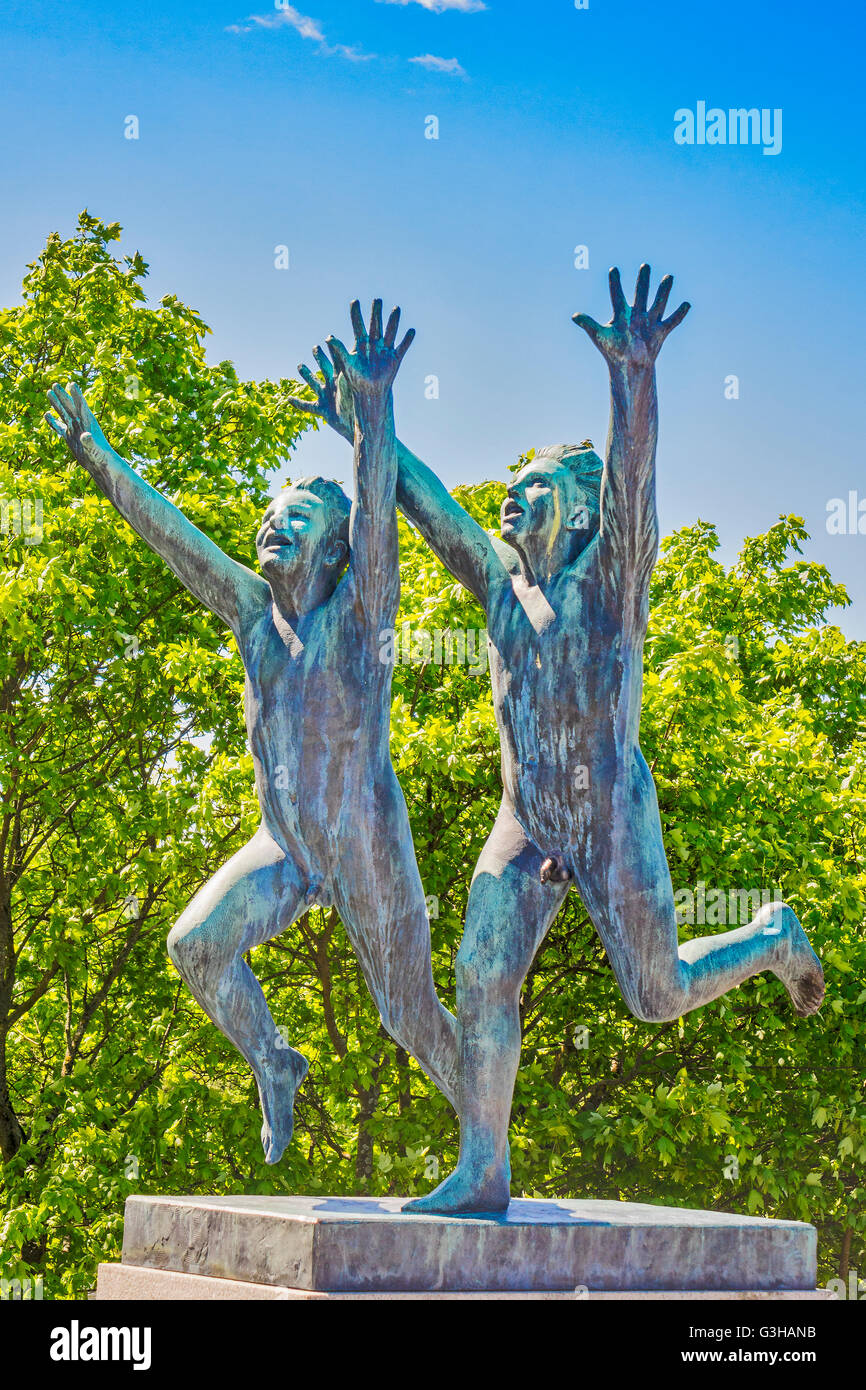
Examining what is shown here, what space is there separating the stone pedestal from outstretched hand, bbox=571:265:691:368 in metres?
2.97

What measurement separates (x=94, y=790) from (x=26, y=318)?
445 cm

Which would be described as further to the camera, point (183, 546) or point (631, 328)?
point (183, 546)

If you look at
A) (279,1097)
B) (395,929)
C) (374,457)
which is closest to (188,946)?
(279,1097)

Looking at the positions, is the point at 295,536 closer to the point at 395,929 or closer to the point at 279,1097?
the point at 395,929

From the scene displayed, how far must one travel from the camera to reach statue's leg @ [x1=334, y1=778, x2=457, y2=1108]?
5.91 metres

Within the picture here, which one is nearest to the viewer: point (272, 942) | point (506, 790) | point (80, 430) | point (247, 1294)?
point (247, 1294)

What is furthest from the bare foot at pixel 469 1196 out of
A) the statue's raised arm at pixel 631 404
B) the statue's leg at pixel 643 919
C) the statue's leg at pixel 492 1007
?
the statue's raised arm at pixel 631 404

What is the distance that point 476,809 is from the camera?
12.0m

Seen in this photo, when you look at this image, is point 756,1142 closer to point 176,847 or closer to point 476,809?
point 476,809

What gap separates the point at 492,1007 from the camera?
585cm

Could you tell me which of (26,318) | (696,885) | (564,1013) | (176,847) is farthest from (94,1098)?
(26,318)

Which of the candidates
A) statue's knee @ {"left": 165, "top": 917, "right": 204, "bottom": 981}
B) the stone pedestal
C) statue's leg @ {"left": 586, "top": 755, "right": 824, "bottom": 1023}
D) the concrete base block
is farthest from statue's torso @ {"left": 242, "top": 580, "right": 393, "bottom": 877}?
the concrete base block

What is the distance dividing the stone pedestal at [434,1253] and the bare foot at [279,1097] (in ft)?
0.73

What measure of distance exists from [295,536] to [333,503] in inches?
9.0
